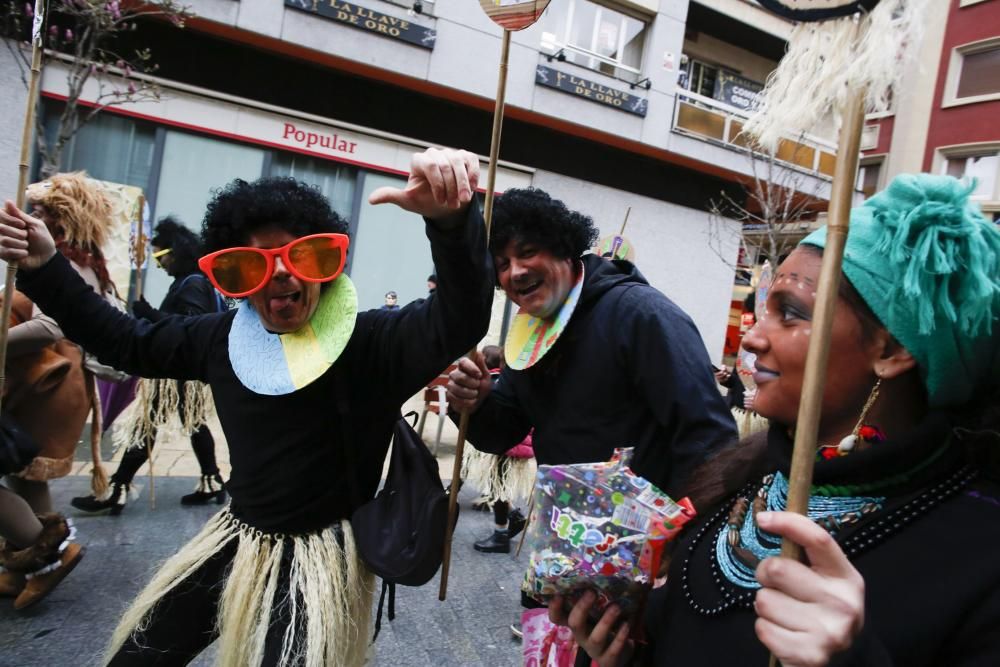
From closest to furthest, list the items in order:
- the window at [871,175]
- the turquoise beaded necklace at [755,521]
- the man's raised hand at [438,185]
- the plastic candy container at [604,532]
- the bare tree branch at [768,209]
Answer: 1. the turquoise beaded necklace at [755,521]
2. the plastic candy container at [604,532]
3. the man's raised hand at [438,185]
4. the bare tree branch at [768,209]
5. the window at [871,175]

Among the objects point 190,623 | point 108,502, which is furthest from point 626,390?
point 108,502

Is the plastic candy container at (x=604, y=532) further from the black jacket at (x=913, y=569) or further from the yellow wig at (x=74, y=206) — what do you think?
the yellow wig at (x=74, y=206)

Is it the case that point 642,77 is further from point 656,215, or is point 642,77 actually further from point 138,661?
point 138,661

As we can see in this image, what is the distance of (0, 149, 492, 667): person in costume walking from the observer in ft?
5.90

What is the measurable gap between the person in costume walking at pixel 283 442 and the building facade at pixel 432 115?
6346mm

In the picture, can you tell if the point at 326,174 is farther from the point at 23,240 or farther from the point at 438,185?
the point at 438,185

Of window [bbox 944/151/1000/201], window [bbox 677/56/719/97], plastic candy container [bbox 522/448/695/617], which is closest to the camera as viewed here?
plastic candy container [bbox 522/448/695/617]

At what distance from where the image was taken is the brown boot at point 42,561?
2979mm

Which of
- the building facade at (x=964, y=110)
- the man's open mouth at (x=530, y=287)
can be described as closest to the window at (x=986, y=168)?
the building facade at (x=964, y=110)

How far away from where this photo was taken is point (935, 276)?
2.80 ft

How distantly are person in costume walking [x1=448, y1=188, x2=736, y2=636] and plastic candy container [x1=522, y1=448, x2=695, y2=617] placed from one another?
674 millimetres

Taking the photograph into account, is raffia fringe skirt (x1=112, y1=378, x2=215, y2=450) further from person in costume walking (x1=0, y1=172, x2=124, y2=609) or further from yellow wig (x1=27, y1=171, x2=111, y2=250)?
yellow wig (x1=27, y1=171, x2=111, y2=250)

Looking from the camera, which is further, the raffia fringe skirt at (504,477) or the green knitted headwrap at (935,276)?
the raffia fringe skirt at (504,477)

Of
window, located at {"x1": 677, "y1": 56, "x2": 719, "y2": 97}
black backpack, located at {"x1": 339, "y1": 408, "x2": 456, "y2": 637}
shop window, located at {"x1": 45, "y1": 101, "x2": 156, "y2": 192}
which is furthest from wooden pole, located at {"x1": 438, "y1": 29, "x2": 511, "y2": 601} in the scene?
window, located at {"x1": 677, "y1": 56, "x2": 719, "y2": 97}
